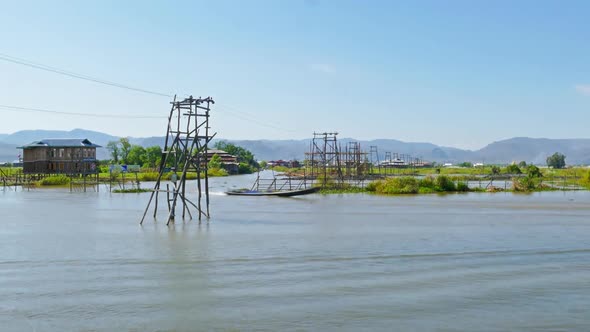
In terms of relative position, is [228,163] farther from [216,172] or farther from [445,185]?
[445,185]

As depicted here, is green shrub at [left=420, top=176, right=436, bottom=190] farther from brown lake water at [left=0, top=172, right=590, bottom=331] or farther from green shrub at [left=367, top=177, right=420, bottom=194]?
brown lake water at [left=0, top=172, right=590, bottom=331]

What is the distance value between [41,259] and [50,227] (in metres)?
7.60

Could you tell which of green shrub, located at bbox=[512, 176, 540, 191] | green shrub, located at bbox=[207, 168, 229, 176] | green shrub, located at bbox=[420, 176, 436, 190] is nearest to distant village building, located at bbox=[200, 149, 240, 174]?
green shrub, located at bbox=[207, 168, 229, 176]

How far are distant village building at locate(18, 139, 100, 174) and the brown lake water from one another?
41160 mm

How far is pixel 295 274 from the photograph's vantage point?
12688 mm

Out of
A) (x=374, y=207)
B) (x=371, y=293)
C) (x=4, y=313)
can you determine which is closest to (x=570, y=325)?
(x=371, y=293)

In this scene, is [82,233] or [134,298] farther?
[82,233]

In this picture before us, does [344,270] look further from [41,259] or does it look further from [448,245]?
[41,259]

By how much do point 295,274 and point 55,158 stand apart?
190 feet

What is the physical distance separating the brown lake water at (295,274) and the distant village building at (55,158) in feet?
135

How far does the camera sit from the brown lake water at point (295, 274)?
9.48m

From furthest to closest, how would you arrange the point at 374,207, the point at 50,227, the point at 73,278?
the point at 374,207 → the point at 50,227 → the point at 73,278

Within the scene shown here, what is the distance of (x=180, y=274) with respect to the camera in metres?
12.9

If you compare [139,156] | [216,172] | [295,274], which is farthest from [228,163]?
[295,274]
